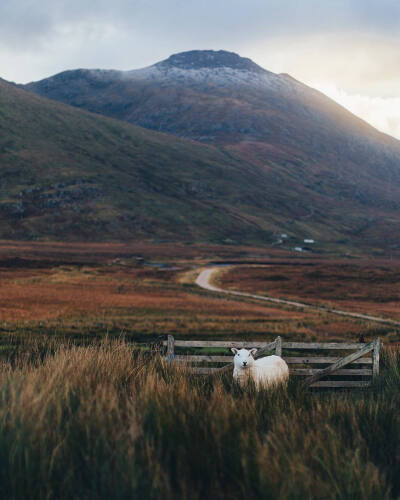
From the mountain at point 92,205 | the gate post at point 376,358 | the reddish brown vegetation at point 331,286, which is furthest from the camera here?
the mountain at point 92,205

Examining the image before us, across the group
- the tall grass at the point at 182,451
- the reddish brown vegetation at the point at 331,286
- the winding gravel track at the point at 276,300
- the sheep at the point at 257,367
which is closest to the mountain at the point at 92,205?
the reddish brown vegetation at the point at 331,286

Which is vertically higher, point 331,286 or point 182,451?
point 182,451

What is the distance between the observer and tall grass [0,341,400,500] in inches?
155

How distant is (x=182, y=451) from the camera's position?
4.36 metres

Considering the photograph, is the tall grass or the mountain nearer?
the tall grass

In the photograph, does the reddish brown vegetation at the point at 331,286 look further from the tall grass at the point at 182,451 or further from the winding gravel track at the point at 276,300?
the tall grass at the point at 182,451

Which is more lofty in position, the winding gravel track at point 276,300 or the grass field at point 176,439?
the grass field at point 176,439

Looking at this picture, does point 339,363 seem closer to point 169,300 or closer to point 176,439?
point 176,439

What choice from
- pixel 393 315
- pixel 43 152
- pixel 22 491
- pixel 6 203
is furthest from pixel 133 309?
pixel 43 152

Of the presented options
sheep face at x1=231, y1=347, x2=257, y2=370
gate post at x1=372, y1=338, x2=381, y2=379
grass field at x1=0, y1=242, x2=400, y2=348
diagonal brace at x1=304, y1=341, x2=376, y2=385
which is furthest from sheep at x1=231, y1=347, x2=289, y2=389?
grass field at x1=0, y1=242, x2=400, y2=348

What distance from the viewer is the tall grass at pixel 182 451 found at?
12.9 feet

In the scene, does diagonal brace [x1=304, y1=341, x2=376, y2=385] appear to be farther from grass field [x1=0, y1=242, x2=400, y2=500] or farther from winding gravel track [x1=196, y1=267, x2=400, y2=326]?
winding gravel track [x1=196, y1=267, x2=400, y2=326]

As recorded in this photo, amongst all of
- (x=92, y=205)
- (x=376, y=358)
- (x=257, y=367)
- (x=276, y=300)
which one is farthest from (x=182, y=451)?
(x=92, y=205)

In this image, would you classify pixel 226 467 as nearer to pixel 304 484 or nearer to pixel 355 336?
pixel 304 484
